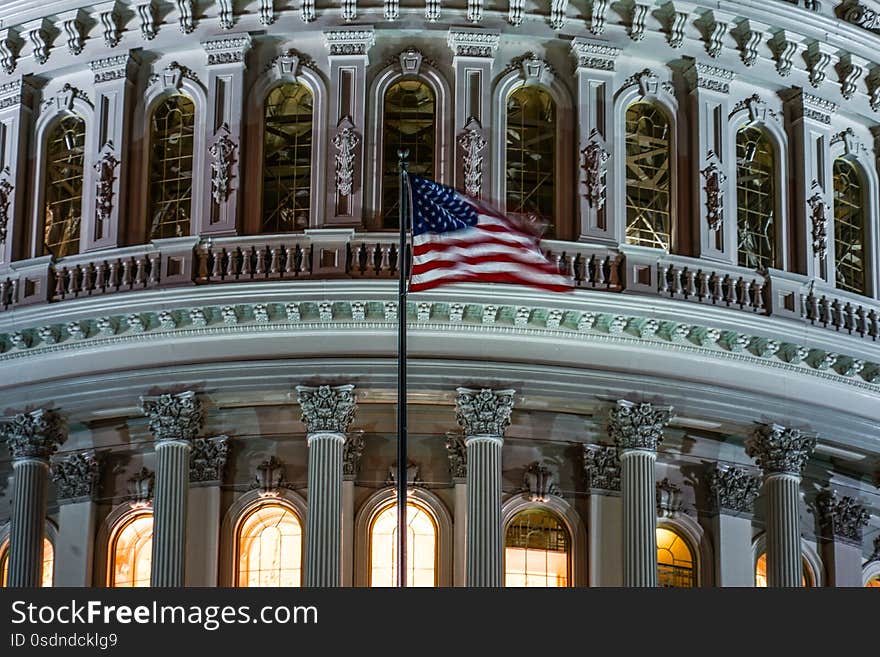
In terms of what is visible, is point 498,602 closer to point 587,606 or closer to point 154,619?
point 587,606

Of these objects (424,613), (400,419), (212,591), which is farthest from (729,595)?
(400,419)

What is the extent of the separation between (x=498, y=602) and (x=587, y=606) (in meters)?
1.09

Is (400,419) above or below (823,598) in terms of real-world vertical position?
above

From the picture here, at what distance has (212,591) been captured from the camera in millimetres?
38906

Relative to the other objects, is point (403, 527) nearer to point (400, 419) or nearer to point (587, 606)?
point (400, 419)

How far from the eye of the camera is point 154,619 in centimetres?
3778

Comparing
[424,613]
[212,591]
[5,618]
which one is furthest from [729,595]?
[5,618]

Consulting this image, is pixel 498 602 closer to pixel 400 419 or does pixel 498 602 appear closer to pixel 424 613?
pixel 424 613

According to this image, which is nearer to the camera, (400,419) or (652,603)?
(652,603)

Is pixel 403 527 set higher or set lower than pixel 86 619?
higher

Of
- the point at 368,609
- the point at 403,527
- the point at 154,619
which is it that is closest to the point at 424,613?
the point at 368,609

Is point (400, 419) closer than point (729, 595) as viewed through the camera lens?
No

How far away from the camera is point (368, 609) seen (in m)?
37.7

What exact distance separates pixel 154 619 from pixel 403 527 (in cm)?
1073
